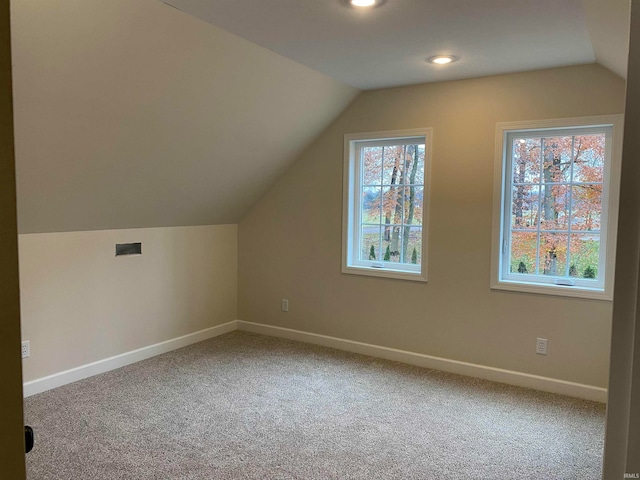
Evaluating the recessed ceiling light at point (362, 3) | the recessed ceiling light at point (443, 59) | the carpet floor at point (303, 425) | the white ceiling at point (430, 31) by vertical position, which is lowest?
the carpet floor at point (303, 425)

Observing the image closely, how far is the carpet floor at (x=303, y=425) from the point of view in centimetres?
244

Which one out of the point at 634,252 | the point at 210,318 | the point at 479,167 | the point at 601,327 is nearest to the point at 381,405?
the point at 601,327

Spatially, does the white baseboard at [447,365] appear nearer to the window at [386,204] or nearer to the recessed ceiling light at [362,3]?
the window at [386,204]

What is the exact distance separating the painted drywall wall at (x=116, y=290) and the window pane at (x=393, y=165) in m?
1.75

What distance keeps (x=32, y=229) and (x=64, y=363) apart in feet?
3.33

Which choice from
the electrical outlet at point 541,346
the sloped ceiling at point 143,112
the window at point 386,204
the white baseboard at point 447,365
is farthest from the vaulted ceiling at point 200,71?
the electrical outlet at point 541,346

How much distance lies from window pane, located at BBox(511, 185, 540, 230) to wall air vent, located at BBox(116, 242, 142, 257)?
121 inches

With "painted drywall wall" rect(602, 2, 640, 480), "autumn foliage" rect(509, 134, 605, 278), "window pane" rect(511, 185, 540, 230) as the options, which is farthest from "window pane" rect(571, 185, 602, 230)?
"painted drywall wall" rect(602, 2, 640, 480)

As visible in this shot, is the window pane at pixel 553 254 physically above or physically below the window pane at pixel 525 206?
below

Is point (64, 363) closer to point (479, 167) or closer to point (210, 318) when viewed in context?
point (210, 318)

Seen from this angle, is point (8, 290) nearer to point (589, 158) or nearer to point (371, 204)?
point (589, 158)

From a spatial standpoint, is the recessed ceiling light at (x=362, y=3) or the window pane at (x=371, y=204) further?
the window pane at (x=371, y=204)

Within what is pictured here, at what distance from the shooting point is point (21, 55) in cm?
223

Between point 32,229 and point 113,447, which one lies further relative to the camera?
point 32,229
